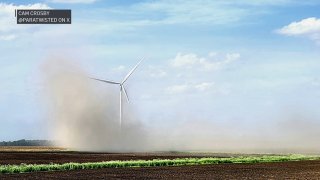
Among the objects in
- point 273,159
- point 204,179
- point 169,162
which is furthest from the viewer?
point 273,159

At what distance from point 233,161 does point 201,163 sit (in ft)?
26.2

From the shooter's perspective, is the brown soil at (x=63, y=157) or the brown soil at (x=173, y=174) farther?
the brown soil at (x=63, y=157)

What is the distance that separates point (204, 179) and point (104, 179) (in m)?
9.10

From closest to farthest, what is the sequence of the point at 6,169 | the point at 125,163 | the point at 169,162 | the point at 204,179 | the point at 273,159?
the point at 204,179, the point at 6,169, the point at 125,163, the point at 169,162, the point at 273,159

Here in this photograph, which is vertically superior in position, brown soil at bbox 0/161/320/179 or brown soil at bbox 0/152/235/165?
brown soil at bbox 0/152/235/165

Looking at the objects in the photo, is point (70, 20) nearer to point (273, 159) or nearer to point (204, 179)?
point (204, 179)

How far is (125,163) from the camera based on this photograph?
84125 mm

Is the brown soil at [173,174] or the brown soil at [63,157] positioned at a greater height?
the brown soil at [63,157]

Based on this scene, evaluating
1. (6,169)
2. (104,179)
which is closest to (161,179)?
(104,179)

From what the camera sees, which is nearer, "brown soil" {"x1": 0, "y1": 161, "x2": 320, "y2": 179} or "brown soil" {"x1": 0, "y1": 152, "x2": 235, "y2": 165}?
"brown soil" {"x1": 0, "y1": 161, "x2": 320, "y2": 179}

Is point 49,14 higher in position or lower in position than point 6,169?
higher

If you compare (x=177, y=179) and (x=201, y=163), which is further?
(x=201, y=163)

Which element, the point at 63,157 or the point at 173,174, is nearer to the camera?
the point at 173,174

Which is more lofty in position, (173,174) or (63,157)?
(63,157)
